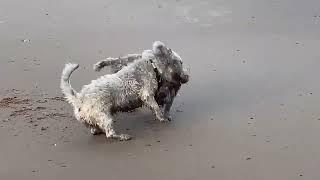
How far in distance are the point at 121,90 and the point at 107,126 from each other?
490 millimetres

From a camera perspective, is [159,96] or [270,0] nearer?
[159,96]

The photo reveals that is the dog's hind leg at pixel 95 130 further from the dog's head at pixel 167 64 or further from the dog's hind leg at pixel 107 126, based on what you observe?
the dog's head at pixel 167 64

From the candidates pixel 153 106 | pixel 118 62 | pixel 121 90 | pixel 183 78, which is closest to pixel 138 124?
pixel 153 106

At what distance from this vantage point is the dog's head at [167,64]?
6559mm

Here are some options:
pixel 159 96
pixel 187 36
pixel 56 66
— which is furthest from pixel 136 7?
pixel 159 96

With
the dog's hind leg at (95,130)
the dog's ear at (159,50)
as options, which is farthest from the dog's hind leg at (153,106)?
the dog's hind leg at (95,130)

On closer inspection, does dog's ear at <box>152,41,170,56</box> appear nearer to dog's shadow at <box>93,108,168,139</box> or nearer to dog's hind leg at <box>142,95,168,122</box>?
dog's hind leg at <box>142,95,168,122</box>

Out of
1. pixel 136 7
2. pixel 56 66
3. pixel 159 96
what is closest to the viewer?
pixel 159 96

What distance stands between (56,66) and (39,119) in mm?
1859

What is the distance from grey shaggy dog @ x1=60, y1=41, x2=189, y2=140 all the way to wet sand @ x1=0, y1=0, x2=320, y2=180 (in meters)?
0.19

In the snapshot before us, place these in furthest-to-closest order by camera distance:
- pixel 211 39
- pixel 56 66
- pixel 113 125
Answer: pixel 211 39 → pixel 56 66 → pixel 113 125

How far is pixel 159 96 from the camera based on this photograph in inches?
263

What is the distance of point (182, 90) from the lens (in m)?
7.31

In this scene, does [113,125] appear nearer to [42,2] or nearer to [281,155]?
[281,155]
